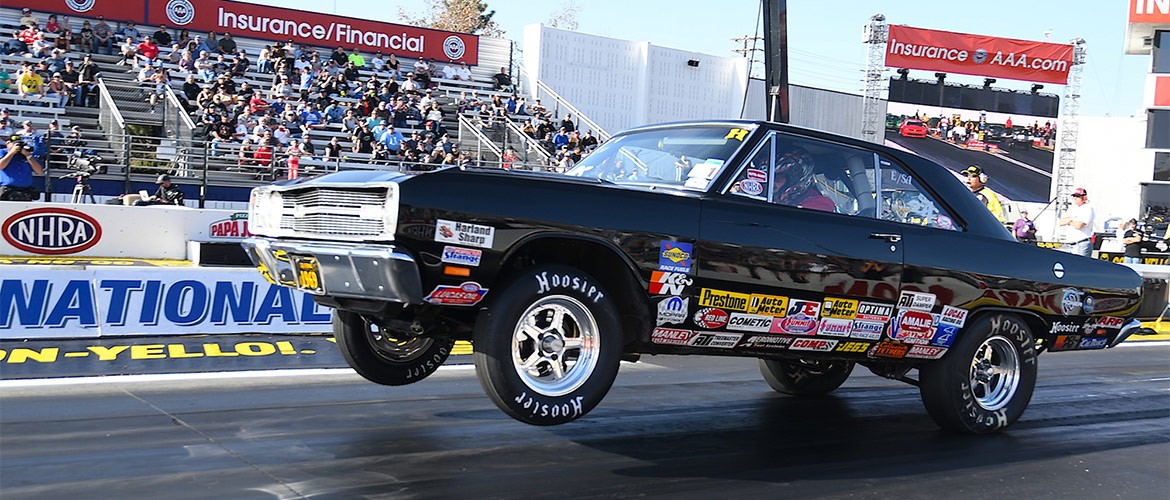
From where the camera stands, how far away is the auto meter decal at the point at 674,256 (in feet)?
17.0

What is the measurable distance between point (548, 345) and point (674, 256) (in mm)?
797

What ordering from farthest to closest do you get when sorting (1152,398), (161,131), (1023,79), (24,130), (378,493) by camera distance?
(1023,79) < (161,131) < (24,130) < (1152,398) < (378,493)

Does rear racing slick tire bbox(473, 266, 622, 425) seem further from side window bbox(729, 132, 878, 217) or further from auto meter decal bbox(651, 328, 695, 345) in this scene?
side window bbox(729, 132, 878, 217)

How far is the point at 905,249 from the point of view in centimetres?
610

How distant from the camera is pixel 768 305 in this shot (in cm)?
551

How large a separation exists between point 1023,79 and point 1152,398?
40.9m

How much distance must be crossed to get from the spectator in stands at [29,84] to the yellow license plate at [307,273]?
63.3 feet

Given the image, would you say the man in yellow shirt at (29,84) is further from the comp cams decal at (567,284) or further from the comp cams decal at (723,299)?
the comp cams decal at (723,299)

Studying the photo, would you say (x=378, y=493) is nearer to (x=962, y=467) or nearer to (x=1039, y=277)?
(x=962, y=467)

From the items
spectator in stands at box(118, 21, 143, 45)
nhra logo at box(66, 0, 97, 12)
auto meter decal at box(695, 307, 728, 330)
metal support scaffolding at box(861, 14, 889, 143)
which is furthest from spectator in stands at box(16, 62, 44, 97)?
metal support scaffolding at box(861, 14, 889, 143)

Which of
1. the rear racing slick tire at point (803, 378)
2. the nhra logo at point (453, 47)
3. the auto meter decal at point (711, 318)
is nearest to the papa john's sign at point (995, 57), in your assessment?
the nhra logo at point (453, 47)

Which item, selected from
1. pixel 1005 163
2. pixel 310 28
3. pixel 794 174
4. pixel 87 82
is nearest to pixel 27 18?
pixel 87 82

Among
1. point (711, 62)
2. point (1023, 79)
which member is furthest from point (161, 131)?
point (1023, 79)

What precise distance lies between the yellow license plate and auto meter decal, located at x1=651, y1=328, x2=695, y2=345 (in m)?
1.69
